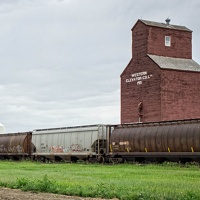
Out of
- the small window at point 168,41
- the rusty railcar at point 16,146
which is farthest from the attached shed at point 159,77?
the rusty railcar at point 16,146

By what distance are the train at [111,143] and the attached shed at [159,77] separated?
12.8 m

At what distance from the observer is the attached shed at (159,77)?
185 feet

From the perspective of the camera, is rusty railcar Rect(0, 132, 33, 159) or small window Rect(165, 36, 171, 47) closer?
rusty railcar Rect(0, 132, 33, 159)

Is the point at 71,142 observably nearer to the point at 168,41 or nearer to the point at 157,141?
the point at 157,141

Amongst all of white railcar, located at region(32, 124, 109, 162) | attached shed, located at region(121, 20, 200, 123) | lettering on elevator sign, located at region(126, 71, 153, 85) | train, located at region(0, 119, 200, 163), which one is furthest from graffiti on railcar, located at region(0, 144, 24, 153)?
lettering on elevator sign, located at region(126, 71, 153, 85)

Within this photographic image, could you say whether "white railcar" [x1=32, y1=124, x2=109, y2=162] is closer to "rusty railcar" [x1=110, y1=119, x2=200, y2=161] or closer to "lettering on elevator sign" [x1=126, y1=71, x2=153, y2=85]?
"rusty railcar" [x1=110, y1=119, x2=200, y2=161]

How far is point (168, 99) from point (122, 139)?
18813 mm

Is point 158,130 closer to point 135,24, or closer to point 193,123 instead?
point 193,123

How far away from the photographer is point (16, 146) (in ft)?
171

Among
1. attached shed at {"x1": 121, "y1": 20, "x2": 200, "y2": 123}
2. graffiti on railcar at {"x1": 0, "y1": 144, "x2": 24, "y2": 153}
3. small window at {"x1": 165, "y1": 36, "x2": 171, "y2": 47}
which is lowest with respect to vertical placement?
graffiti on railcar at {"x1": 0, "y1": 144, "x2": 24, "y2": 153}

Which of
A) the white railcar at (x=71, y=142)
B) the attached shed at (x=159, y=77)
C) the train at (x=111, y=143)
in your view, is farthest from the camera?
the attached shed at (x=159, y=77)

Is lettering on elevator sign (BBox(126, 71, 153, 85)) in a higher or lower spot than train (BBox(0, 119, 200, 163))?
higher

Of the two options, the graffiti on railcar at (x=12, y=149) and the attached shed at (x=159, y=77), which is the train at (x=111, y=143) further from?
the attached shed at (x=159, y=77)

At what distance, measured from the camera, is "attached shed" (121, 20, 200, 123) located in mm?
56469
